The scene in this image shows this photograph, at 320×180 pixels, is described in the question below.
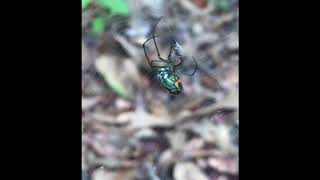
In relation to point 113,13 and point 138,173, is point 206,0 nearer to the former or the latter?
point 113,13

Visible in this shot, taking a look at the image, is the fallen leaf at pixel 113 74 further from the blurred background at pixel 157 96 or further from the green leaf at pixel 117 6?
the green leaf at pixel 117 6

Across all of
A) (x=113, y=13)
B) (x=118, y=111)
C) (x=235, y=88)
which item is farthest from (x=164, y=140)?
(x=113, y=13)

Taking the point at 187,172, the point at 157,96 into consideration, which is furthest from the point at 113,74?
the point at 187,172

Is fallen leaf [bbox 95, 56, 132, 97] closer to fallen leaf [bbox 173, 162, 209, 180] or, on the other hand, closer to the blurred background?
the blurred background

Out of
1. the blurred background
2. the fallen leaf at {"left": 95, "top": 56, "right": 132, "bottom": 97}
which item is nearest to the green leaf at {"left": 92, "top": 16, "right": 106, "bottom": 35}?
the blurred background

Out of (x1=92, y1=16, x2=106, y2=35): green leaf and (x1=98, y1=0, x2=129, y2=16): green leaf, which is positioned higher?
(x1=98, y1=0, x2=129, y2=16): green leaf

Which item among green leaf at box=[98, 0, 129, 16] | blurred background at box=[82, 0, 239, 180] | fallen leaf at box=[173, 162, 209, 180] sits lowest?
fallen leaf at box=[173, 162, 209, 180]

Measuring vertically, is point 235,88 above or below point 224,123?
above
